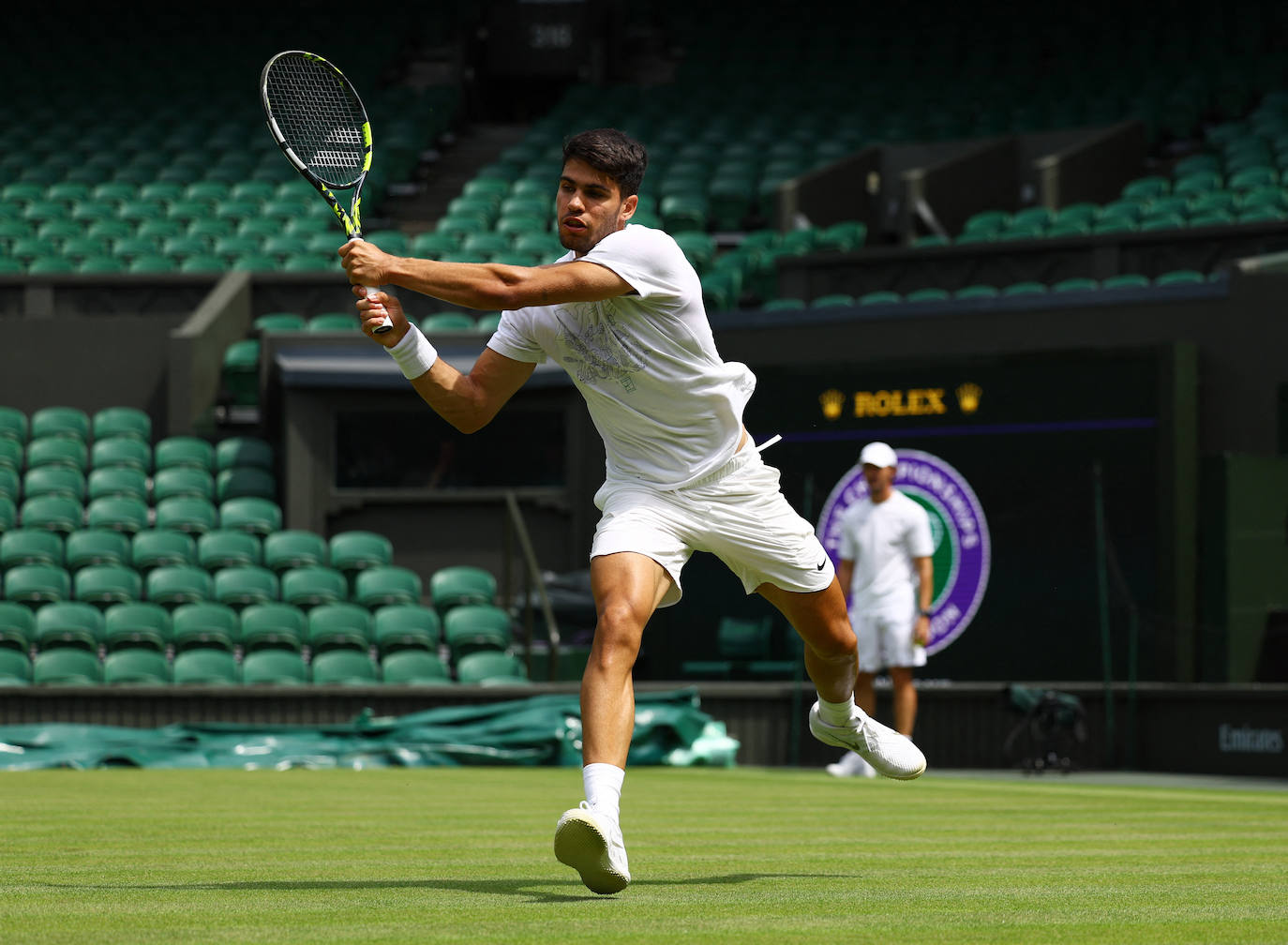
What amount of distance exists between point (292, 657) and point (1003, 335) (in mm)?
6117

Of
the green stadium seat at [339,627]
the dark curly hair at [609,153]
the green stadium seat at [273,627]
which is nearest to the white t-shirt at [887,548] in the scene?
the green stadium seat at [339,627]

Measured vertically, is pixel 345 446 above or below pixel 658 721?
above

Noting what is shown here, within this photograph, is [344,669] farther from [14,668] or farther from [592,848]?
[592,848]

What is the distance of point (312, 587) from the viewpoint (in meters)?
15.0

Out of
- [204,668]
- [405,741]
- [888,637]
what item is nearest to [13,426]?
[204,668]

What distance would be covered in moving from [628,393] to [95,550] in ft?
37.0

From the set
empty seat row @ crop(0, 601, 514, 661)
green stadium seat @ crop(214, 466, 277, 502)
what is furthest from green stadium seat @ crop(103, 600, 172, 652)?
green stadium seat @ crop(214, 466, 277, 502)

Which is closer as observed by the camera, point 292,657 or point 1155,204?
point 292,657

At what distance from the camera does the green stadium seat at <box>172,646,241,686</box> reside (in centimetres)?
1377

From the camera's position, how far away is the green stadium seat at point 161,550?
15.3 metres

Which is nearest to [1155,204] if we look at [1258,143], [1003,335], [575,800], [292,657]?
[1258,143]

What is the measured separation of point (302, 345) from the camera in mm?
18078

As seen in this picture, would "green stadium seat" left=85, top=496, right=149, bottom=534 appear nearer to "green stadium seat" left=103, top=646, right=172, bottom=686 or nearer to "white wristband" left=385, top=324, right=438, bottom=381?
"green stadium seat" left=103, top=646, right=172, bottom=686

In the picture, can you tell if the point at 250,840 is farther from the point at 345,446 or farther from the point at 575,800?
the point at 345,446
